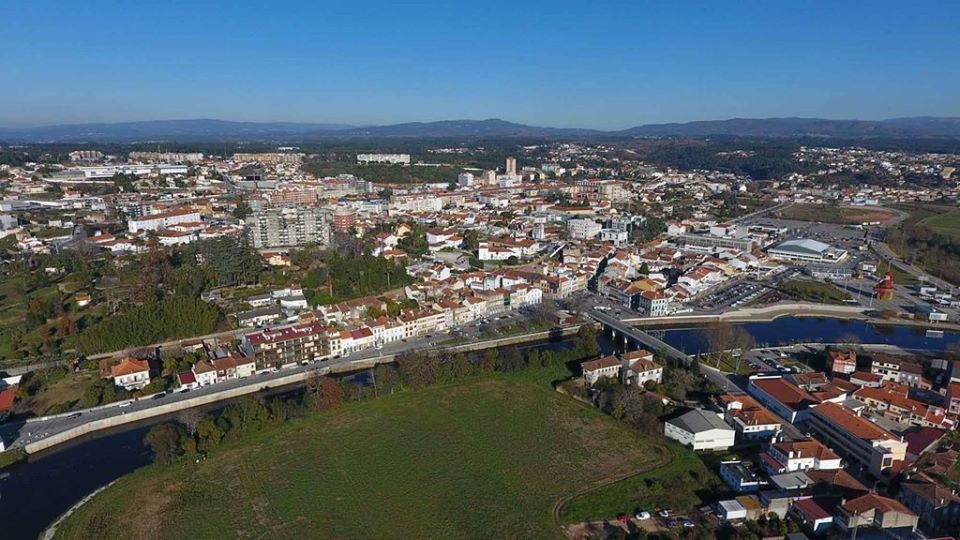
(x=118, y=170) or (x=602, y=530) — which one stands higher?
(x=118, y=170)

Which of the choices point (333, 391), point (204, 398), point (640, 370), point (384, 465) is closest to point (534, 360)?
point (640, 370)

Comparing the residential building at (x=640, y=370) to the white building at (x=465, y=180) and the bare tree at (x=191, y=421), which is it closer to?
the bare tree at (x=191, y=421)

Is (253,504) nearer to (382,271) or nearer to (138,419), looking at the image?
(138,419)

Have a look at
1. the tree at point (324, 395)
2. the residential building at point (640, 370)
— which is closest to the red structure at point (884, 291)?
the residential building at point (640, 370)

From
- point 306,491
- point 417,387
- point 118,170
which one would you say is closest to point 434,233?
point 417,387

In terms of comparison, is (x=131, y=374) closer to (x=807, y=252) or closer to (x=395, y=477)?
(x=395, y=477)

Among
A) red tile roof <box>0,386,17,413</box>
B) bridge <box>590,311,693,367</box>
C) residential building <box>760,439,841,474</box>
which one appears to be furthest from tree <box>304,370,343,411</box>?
residential building <box>760,439,841,474</box>
